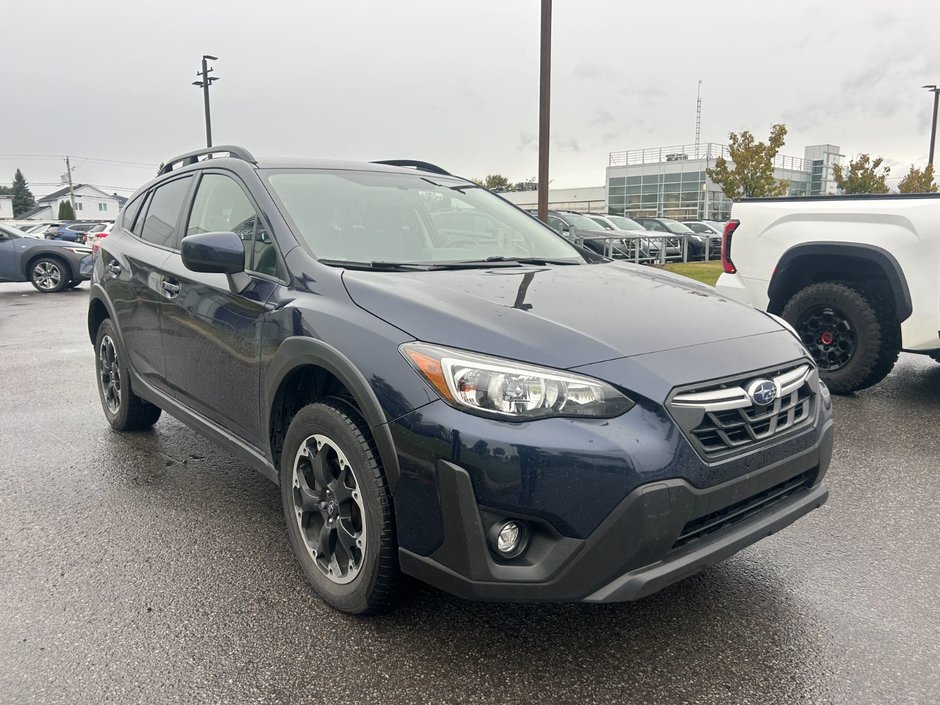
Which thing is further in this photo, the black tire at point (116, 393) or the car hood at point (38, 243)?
the car hood at point (38, 243)

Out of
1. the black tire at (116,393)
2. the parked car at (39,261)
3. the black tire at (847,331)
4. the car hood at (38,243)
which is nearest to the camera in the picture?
the black tire at (116,393)

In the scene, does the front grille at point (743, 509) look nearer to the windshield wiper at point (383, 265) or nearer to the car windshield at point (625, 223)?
the windshield wiper at point (383, 265)

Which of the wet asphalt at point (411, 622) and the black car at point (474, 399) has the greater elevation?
the black car at point (474, 399)

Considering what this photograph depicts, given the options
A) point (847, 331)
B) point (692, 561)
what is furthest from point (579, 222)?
Result: point (692, 561)

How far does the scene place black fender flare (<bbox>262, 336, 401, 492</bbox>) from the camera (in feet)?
7.50

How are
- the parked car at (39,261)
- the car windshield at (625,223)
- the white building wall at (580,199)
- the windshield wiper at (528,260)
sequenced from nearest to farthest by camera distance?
the windshield wiper at (528,260) < the parked car at (39,261) < the car windshield at (625,223) < the white building wall at (580,199)

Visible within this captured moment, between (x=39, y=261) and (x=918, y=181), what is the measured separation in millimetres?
34538

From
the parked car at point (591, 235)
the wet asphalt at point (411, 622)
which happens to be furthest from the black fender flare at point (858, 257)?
the parked car at point (591, 235)

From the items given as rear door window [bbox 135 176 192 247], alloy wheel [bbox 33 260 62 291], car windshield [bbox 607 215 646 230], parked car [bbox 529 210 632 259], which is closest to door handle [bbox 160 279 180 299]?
rear door window [bbox 135 176 192 247]

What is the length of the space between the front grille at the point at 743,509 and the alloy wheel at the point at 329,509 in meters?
1.04

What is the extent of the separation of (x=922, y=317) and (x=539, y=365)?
4131 mm

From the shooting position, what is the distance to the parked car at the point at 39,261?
14.6 metres

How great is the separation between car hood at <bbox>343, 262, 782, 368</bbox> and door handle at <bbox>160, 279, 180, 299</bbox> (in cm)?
131

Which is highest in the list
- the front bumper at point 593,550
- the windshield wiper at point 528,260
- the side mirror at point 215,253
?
the side mirror at point 215,253
